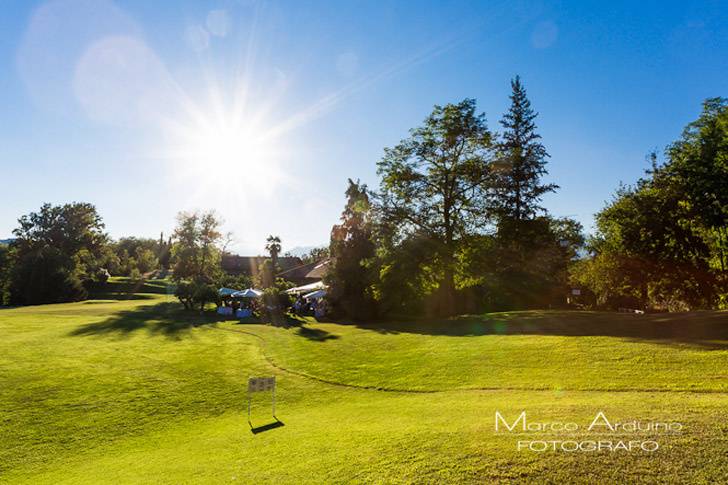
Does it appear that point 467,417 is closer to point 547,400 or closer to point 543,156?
point 547,400

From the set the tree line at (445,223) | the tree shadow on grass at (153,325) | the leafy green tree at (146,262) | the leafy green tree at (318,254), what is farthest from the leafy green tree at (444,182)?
the leafy green tree at (146,262)

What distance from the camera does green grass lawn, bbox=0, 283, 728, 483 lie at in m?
5.64

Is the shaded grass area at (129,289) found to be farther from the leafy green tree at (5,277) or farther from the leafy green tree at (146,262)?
the leafy green tree at (146,262)

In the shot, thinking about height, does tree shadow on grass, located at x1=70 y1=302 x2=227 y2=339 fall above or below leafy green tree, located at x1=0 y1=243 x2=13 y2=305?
below

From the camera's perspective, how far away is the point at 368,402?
37.7 feet

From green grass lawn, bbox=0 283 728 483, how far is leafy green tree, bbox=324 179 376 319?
11.3 meters

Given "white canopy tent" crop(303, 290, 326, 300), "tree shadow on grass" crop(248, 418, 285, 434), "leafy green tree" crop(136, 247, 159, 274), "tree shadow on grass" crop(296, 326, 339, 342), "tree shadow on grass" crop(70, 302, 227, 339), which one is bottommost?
"tree shadow on grass" crop(248, 418, 285, 434)

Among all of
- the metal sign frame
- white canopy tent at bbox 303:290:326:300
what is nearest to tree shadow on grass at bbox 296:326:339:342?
white canopy tent at bbox 303:290:326:300

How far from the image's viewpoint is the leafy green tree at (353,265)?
3331 cm

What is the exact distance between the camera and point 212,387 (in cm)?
1398

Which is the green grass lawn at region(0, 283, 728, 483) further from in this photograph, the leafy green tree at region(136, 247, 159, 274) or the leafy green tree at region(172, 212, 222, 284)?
the leafy green tree at region(136, 247, 159, 274)

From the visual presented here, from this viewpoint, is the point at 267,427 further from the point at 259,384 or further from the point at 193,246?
the point at 193,246

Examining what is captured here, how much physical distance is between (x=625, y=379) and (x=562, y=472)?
7.18 metres

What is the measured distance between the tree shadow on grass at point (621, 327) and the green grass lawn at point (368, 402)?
12 cm
